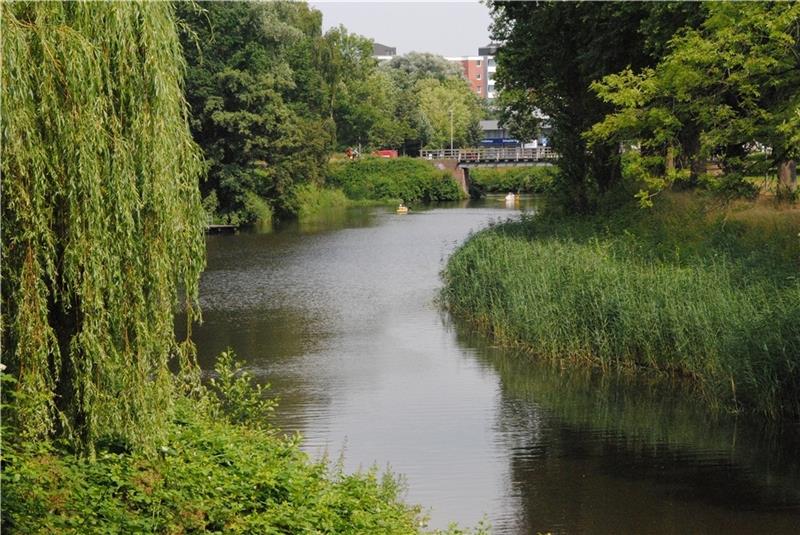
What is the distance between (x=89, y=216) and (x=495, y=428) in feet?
26.9

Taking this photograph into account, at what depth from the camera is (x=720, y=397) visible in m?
16.8

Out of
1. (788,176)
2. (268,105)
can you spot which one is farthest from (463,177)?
(788,176)

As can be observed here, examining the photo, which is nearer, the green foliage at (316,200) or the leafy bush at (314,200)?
the leafy bush at (314,200)

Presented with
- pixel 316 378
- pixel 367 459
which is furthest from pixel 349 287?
pixel 367 459

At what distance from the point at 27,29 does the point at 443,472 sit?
24.5 feet

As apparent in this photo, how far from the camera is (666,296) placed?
1884 cm

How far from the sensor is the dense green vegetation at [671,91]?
Answer: 2191 centimetres

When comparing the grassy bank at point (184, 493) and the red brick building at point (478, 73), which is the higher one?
the red brick building at point (478, 73)

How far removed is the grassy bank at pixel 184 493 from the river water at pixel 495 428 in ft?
7.72

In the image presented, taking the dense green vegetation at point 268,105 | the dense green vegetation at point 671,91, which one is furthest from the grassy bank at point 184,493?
the dense green vegetation at point 268,105

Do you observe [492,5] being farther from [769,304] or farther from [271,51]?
[271,51]

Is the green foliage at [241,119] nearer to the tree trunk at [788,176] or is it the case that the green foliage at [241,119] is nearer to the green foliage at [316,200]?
the green foliage at [316,200]

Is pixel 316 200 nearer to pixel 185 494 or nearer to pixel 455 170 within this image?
pixel 455 170

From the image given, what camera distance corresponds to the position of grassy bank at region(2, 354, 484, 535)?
9016mm
